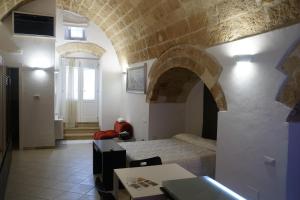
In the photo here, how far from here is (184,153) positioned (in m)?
4.04

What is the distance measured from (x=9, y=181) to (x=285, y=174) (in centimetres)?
396

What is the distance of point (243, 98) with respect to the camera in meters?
2.96

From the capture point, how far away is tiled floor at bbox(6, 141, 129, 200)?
3566mm

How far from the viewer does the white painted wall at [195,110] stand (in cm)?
546

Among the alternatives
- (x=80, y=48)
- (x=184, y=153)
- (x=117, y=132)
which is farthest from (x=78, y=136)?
(x=184, y=153)

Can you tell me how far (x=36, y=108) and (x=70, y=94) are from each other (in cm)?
186

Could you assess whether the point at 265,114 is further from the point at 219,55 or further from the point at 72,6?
the point at 72,6

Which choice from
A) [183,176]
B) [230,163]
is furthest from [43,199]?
[230,163]

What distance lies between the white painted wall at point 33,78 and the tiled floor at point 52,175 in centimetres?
51

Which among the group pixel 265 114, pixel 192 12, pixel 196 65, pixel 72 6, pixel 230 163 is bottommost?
pixel 230 163

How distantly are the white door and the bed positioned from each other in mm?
4059

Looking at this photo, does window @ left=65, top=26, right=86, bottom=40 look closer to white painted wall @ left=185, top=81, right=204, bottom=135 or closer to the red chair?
the red chair

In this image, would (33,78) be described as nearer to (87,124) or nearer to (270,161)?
(87,124)

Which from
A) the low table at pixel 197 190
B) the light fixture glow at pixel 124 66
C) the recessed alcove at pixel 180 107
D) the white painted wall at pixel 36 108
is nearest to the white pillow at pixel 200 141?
the recessed alcove at pixel 180 107
